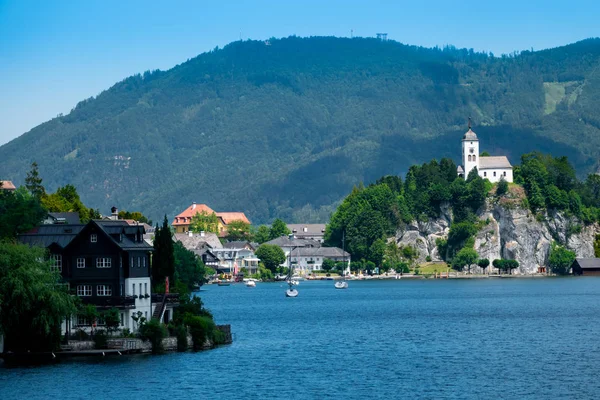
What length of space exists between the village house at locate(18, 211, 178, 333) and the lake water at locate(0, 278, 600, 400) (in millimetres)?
3420

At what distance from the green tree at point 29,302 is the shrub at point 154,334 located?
4616mm

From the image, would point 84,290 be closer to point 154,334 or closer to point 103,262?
point 103,262

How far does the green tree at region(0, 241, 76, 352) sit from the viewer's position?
212ft

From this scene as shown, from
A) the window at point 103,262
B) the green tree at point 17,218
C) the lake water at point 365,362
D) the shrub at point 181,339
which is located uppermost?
the green tree at point 17,218

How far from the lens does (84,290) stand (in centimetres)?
6925

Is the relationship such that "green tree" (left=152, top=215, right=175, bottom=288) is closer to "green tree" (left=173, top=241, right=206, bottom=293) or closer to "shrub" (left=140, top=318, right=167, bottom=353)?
"shrub" (left=140, top=318, right=167, bottom=353)

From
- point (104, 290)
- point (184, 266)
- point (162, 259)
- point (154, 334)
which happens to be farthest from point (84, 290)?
point (184, 266)

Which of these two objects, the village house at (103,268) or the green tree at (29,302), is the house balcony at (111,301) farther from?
the green tree at (29,302)

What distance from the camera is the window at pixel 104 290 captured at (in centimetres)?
6900

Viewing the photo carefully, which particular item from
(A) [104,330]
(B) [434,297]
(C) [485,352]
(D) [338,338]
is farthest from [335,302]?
(A) [104,330]

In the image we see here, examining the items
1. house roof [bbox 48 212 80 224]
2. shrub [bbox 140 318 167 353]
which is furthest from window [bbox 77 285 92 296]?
house roof [bbox 48 212 80 224]

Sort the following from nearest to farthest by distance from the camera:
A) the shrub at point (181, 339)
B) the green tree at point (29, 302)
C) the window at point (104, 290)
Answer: the green tree at point (29, 302) → the window at point (104, 290) → the shrub at point (181, 339)

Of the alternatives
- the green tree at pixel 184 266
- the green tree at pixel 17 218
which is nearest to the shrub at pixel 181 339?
the green tree at pixel 17 218

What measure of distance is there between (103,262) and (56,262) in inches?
116
